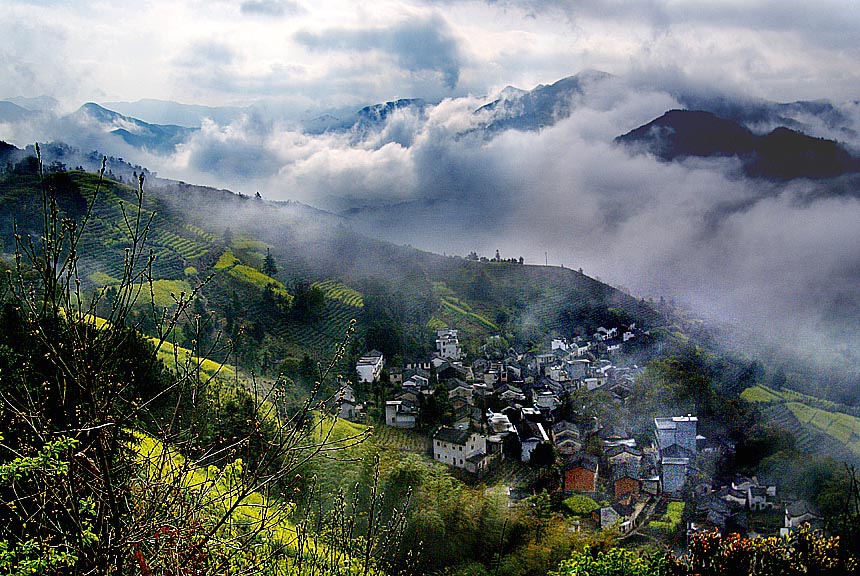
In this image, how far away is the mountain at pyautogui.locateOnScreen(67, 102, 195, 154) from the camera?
25375 mm

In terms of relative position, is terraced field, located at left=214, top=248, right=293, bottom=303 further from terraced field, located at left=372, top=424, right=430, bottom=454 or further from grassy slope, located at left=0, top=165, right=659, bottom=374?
terraced field, located at left=372, top=424, right=430, bottom=454

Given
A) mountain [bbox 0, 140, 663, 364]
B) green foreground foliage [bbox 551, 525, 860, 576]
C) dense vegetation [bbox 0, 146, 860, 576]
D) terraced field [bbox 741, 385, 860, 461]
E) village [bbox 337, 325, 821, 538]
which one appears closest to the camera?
dense vegetation [bbox 0, 146, 860, 576]

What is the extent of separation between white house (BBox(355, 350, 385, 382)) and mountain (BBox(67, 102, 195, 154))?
15258 mm

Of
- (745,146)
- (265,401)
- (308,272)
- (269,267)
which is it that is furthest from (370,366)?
(745,146)

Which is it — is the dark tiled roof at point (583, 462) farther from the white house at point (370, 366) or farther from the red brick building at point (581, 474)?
the white house at point (370, 366)

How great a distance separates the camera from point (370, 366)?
739 inches

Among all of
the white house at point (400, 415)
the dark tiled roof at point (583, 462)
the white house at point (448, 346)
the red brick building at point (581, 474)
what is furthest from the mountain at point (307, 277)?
the red brick building at point (581, 474)

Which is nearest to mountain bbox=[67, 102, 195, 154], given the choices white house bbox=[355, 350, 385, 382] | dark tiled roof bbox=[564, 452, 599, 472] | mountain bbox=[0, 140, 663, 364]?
mountain bbox=[0, 140, 663, 364]

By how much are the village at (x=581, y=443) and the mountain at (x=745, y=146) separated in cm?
1237

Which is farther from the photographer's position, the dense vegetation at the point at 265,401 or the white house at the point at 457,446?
A: the white house at the point at 457,446

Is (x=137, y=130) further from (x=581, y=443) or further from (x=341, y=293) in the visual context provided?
(x=581, y=443)

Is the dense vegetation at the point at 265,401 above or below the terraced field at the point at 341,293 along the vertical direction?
above

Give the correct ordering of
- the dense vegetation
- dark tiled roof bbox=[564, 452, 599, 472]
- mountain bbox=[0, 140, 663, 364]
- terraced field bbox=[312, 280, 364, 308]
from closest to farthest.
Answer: the dense vegetation
dark tiled roof bbox=[564, 452, 599, 472]
mountain bbox=[0, 140, 663, 364]
terraced field bbox=[312, 280, 364, 308]

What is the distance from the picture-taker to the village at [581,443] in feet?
38.2
